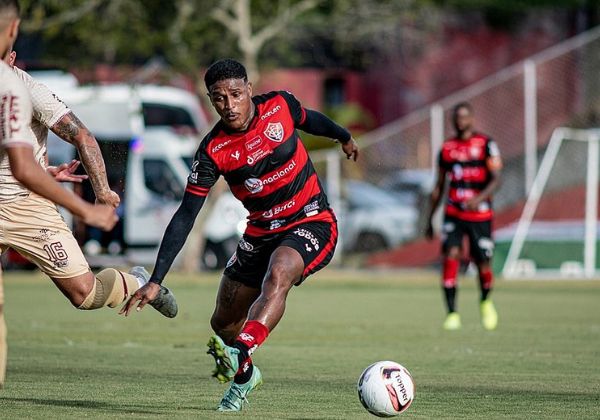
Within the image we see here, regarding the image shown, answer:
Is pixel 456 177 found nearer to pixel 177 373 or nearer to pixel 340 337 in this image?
pixel 340 337

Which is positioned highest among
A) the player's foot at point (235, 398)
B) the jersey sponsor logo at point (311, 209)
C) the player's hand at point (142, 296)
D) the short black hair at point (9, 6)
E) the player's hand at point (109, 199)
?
the short black hair at point (9, 6)

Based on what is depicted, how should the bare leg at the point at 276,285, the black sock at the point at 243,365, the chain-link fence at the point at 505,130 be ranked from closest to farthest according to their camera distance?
1. the black sock at the point at 243,365
2. the bare leg at the point at 276,285
3. the chain-link fence at the point at 505,130

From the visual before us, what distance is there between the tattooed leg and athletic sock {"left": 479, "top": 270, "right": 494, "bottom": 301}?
20.4ft

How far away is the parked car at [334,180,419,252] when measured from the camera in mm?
27703

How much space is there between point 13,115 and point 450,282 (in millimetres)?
8772

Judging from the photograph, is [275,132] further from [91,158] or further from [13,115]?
[13,115]

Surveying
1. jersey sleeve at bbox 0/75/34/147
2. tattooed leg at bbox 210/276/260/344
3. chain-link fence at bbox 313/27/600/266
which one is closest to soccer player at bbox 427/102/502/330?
tattooed leg at bbox 210/276/260/344

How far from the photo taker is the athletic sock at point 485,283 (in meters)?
14.6

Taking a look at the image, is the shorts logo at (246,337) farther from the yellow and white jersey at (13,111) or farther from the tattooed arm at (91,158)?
the yellow and white jersey at (13,111)

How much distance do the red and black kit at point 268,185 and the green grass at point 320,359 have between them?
1.01 metres

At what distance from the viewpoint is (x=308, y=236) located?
27.9ft

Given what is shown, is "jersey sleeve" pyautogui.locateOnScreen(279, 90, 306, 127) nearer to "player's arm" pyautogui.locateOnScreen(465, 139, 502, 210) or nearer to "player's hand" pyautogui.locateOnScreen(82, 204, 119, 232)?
"player's hand" pyautogui.locateOnScreen(82, 204, 119, 232)

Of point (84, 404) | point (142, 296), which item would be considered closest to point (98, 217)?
point (142, 296)

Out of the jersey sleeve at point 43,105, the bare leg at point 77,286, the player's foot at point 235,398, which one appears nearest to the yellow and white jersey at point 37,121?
the jersey sleeve at point 43,105
